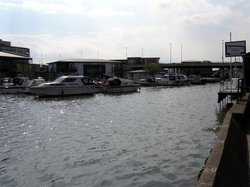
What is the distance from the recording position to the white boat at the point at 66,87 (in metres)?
44.2

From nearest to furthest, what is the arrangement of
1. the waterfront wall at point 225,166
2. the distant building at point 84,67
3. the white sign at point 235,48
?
the waterfront wall at point 225,166 < the white sign at point 235,48 < the distant building at point 84,67

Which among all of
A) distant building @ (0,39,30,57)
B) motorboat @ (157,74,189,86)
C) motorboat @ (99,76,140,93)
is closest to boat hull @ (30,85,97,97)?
motorboat @ (99,76,140,93)

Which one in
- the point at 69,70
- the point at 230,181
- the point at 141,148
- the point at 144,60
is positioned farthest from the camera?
the point at 144,60

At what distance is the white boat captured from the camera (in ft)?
145

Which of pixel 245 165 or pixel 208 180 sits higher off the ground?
pixel 208 180

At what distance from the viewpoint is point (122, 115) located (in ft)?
85.8

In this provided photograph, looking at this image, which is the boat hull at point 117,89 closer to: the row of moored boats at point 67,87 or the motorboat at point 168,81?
the row of moored boats at point 67,87

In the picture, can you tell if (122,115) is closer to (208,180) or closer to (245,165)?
(245,165)

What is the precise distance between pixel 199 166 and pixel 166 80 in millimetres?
68935

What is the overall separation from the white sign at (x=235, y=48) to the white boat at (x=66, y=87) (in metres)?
20.6

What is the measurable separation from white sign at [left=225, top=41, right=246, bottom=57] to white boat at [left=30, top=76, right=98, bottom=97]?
2059 centimetres

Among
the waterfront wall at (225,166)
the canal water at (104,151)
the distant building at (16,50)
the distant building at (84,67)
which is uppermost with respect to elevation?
the distant building at (16,50)

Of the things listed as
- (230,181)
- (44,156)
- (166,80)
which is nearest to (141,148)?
(44,156)

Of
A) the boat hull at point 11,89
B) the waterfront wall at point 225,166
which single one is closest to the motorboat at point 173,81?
the boat hull at point 11,89
